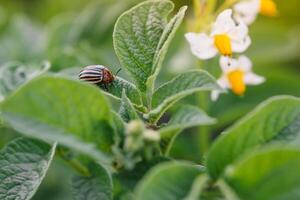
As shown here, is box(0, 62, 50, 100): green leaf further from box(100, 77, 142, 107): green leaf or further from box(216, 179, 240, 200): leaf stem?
box(216, 179, 240, 200): leaf stem

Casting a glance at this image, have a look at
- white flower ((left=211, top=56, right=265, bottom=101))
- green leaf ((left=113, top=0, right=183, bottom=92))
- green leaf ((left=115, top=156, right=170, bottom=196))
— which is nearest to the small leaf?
green leaf ((left=113, top=0, right=183, bottom=92))

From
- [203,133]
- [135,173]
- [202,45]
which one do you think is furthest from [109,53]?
[135,173]

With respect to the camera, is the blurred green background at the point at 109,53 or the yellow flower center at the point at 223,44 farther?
the blurred green background at the point at 109,53

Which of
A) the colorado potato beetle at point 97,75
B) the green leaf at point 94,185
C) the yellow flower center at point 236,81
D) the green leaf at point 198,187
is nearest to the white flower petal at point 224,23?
the yellow flower center at point 236,81

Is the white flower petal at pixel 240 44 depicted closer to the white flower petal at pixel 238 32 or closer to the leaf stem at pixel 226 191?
the white flower petal at pixel 238 32

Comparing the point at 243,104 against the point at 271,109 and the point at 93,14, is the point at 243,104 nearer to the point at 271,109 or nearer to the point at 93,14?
the point at 93,14

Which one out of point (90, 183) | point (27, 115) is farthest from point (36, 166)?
point (27, 115)

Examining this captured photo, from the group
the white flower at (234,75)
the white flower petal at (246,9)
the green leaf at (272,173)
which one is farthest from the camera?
the white flower petal at (246,9)
